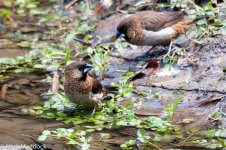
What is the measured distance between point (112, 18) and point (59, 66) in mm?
1838

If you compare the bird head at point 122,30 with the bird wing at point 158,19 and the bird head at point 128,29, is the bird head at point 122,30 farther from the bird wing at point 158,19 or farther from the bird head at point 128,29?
the bird wing at point 158,19

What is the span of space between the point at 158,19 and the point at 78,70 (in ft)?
6.69

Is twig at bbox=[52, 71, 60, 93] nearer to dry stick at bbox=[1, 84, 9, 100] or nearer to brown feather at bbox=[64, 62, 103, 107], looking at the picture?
dry stick at bbox=[1, 84, 9, 100]

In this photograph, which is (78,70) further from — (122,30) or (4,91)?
(122,30)

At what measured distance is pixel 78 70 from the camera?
22.2ft

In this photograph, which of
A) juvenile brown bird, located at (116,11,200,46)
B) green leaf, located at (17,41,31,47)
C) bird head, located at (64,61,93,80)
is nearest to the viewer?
bird head, located at (64,61,93,80)

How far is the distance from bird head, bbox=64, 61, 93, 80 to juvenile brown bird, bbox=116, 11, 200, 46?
68.8 inches

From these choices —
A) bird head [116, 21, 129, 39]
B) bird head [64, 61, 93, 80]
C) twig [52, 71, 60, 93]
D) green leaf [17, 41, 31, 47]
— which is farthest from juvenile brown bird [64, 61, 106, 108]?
green leaf [17, 41, 31, 47]

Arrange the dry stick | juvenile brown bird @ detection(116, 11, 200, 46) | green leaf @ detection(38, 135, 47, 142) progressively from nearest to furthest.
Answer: green leaf @ detection(38, 135, 47, 142) → the dry stick → juvenile brown bird @ detection(116, 11, 200, 46)

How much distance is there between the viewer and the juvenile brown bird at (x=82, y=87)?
21.6 ft

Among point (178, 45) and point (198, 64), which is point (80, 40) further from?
point (198, 64)

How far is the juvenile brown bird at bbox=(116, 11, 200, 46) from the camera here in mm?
8250

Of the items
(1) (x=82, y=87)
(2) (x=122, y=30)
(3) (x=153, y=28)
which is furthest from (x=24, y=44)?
(1) (x=82, y=87)

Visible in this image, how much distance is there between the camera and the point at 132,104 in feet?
22.9
